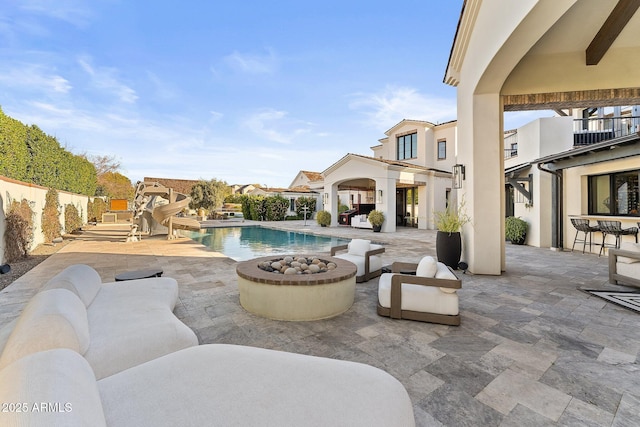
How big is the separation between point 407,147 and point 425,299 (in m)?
17.3

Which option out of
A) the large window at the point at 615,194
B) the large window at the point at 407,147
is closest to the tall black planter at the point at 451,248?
the large window at the point at 615,194

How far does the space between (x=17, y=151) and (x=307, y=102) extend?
12535 mm

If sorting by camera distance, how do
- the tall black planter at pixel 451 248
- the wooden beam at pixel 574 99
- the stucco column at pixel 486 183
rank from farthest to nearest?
the tall black planter at pixel 451 248
the stucco column at pixel 486 183
the wooden beam at pixel 574 99

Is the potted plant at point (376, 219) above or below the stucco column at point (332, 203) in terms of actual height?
below

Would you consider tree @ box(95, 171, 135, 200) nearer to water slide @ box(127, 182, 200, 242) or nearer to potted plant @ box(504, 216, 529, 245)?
water slide @ box(127, 182, 200, 242)

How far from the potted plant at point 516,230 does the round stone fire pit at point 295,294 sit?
8.86 m

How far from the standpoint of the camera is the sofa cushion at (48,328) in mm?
1523

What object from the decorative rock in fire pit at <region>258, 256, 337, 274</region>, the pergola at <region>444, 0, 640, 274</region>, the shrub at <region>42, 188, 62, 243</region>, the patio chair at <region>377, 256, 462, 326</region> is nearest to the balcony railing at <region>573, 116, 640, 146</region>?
the pergola at <region>444, 0, 640, 274</region>

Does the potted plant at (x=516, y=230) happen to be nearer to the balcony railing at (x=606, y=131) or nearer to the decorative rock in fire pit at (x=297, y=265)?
the balcony railing at (x=606, y=131)

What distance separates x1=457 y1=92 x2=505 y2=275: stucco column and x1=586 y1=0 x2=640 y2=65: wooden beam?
69.2 inches

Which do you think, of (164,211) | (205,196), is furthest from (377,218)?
(205,196)

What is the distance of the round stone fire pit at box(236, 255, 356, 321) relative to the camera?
145 inches

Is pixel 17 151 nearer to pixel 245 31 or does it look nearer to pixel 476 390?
pixel 245 31

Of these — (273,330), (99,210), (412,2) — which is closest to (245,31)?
(412,2)
